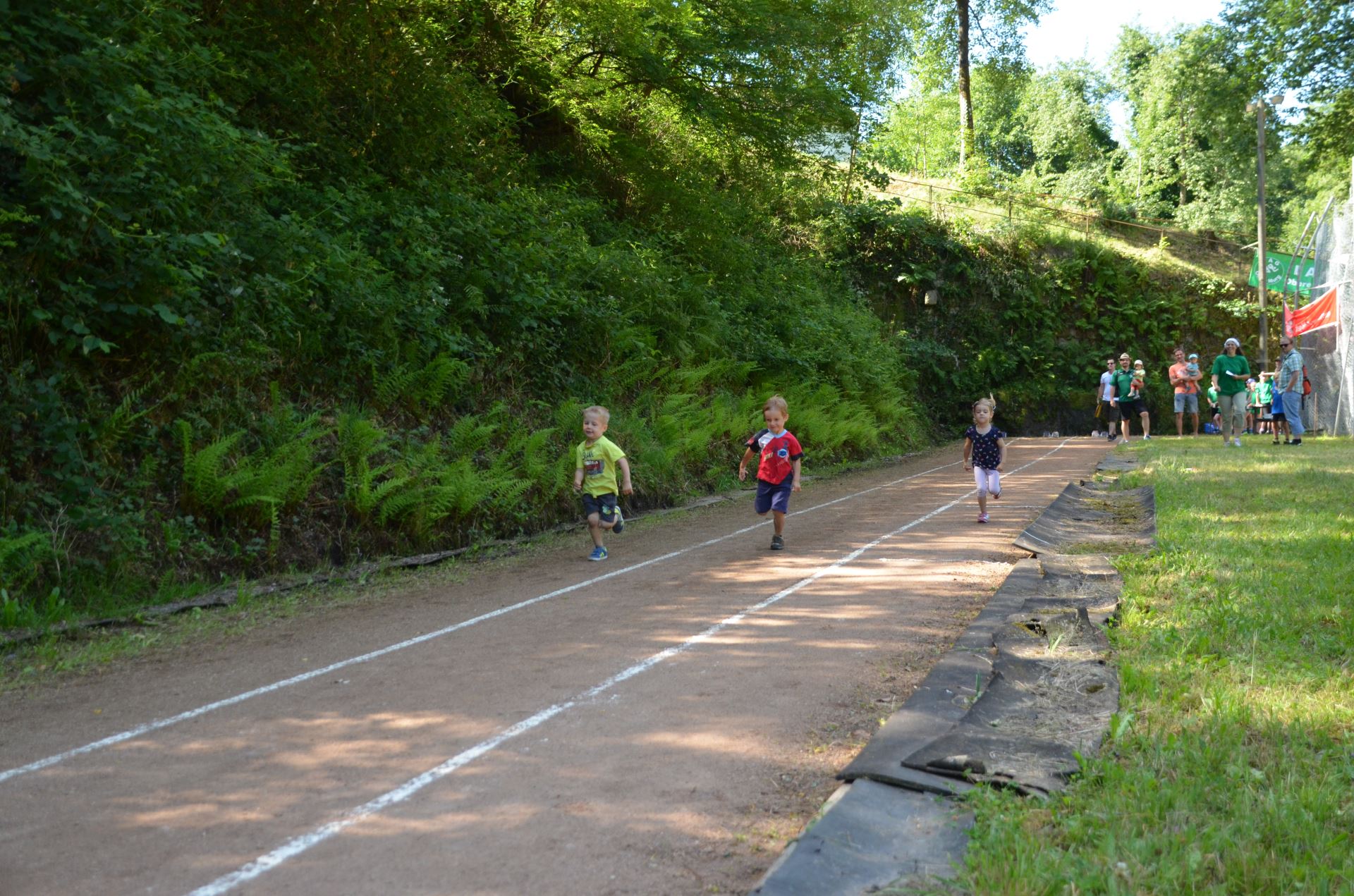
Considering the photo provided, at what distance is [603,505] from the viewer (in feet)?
38.4

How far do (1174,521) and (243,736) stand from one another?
30.4 feet

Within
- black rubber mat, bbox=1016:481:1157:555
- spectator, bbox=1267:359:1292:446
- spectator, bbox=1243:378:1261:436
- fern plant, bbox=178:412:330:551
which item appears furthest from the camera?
spectator, bbox=1243:378:1261:436

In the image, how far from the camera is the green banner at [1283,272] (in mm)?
30422

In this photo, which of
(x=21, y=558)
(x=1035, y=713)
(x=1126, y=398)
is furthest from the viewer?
(x=1126, y=398)

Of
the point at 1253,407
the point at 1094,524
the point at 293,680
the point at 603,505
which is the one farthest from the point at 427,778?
the point at 1253,407

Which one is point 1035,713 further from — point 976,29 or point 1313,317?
point 976,29

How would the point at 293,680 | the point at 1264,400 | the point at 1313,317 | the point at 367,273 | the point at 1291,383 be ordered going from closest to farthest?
the point at 293,680 → the point at 367,273 → the point at 1291,383 → the point at 1313,317 → the point at 1264,400

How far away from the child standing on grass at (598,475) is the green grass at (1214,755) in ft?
17.2

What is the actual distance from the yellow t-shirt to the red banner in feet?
70.1

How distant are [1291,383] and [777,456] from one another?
14744 mm

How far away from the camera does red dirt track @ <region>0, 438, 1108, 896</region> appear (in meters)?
4.01

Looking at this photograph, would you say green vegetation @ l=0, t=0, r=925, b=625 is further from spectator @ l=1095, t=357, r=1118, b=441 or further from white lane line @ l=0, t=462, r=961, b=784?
A: spectator @ l=1095, t=357, r=1118, b=441

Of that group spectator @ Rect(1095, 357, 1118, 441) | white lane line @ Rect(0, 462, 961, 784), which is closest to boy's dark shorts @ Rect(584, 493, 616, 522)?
white lane line @ Rect(0, 462, 961, 784)

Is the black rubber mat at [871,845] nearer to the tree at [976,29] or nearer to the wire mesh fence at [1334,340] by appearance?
the wire mesh fence at [1334,340]
